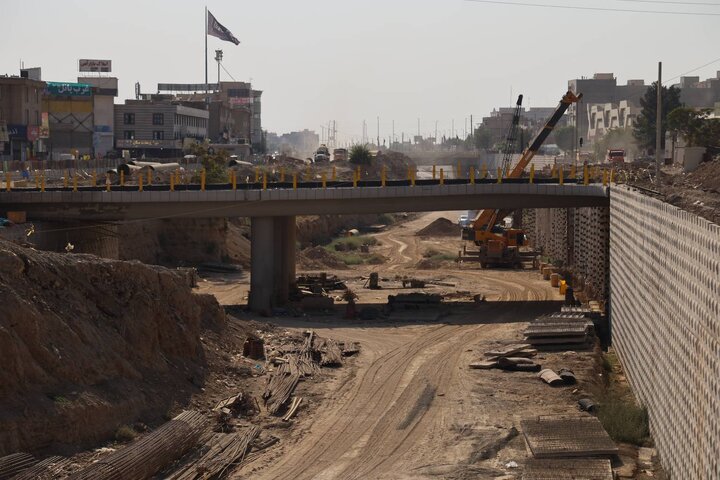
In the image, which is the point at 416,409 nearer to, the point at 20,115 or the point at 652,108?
the point at 20,115

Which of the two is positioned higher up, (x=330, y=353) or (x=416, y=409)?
(x=330, y=353)

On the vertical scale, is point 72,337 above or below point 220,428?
above

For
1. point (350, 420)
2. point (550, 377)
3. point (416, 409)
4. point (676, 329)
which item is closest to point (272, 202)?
point (550, 377)

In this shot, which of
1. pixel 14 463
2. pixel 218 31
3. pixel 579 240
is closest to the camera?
pixel 14 463

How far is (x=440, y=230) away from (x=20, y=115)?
34.9 m

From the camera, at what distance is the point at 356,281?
55.6m

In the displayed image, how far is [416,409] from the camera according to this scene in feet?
87.9

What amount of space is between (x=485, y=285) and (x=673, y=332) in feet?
114

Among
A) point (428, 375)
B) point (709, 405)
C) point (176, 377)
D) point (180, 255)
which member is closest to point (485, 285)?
point (180, 255)

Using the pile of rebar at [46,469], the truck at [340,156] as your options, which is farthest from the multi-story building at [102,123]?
the pile of rebar at [46,469]

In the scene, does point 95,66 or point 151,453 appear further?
point 95,66

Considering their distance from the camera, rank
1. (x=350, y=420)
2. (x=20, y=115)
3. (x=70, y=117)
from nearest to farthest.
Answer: (x=350, y=420), (x=20, y=115), (x=70, y=117)

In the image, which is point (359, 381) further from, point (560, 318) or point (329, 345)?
point (560, 318)

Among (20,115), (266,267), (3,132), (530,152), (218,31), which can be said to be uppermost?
(218,31)
